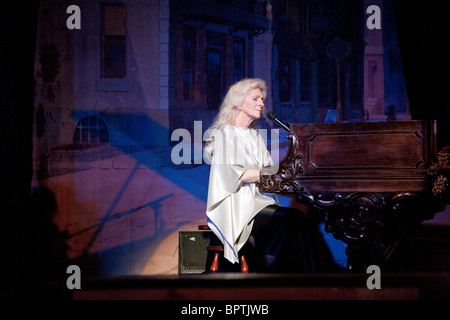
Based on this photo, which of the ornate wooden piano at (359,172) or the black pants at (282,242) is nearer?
the ornate wooden piano at (359,172)

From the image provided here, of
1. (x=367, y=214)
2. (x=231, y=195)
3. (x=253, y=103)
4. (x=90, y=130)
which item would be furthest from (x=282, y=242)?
(x=90, y=130)

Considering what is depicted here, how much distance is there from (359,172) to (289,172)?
0.38 metres

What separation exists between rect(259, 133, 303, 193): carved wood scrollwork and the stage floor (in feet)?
1.65

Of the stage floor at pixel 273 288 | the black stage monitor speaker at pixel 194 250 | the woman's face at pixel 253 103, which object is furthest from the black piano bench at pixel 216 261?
the woman's face at pixel 253 103

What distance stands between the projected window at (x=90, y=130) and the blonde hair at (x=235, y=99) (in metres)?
1.47

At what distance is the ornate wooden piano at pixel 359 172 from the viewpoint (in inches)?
108

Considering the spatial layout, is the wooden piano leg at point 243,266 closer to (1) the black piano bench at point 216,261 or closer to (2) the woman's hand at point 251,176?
(1) the black piano bench at point 216,261

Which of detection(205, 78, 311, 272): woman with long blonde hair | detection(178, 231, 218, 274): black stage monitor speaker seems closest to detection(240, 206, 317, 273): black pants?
detection(205, 78, 311, 272): woman with long blonde hair

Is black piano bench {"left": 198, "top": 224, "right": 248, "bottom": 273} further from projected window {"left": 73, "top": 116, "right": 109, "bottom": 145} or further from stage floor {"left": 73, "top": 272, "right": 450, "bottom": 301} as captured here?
projected window {"left": 73, "top": 116, "right": 109, "bottom": 145}

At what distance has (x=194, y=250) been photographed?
11.5 ft

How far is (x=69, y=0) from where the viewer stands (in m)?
4.44

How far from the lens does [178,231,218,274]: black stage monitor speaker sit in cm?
348

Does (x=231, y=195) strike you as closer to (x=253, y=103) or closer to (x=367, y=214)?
(x=253, y=103)

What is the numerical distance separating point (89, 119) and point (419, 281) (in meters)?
3.06
